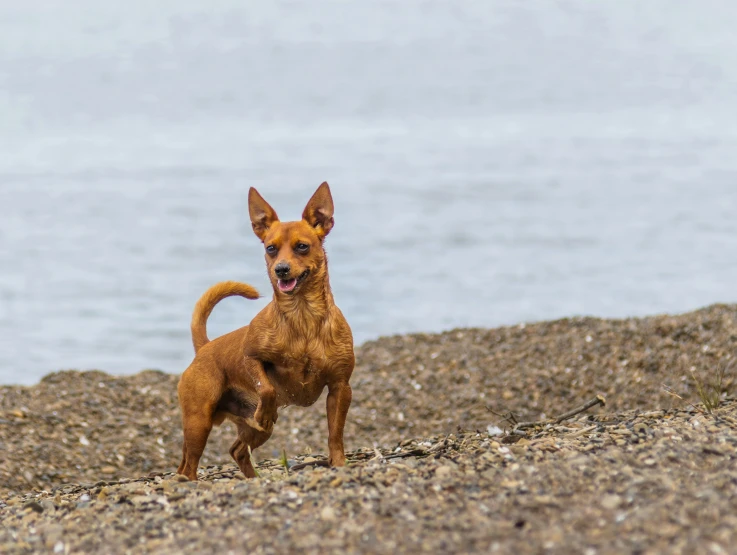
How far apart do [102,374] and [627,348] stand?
214 inches

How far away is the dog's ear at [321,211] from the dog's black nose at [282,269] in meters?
0.43

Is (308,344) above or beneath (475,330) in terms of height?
above

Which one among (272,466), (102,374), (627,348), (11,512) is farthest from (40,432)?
(627,348)

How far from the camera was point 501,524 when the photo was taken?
419 cm

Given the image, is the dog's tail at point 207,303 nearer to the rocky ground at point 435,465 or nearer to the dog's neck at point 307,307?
the rocky ground at point 435,465

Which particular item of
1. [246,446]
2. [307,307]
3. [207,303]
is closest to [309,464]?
[246,446]

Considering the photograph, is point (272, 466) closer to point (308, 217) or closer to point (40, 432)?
point (308, 217)

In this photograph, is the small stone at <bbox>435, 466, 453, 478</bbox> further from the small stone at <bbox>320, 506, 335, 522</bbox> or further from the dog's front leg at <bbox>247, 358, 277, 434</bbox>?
the dog's front leg at <bbox>247, 358, 277, 434</bbox>

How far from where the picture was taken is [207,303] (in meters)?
6.73

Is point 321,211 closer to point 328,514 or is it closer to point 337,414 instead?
point 337,414

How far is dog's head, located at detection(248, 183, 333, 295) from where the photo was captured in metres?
5.48

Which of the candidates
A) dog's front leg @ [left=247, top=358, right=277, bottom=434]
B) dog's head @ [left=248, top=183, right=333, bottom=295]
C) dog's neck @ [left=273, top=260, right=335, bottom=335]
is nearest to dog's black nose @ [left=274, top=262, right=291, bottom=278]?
dog's head @ [left=248, top=183, right=333, bottom=295]

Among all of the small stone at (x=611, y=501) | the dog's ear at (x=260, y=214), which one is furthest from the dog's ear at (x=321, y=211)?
the small stone at (x=611, y=501)

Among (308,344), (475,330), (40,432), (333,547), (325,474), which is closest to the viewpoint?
(333,547)
